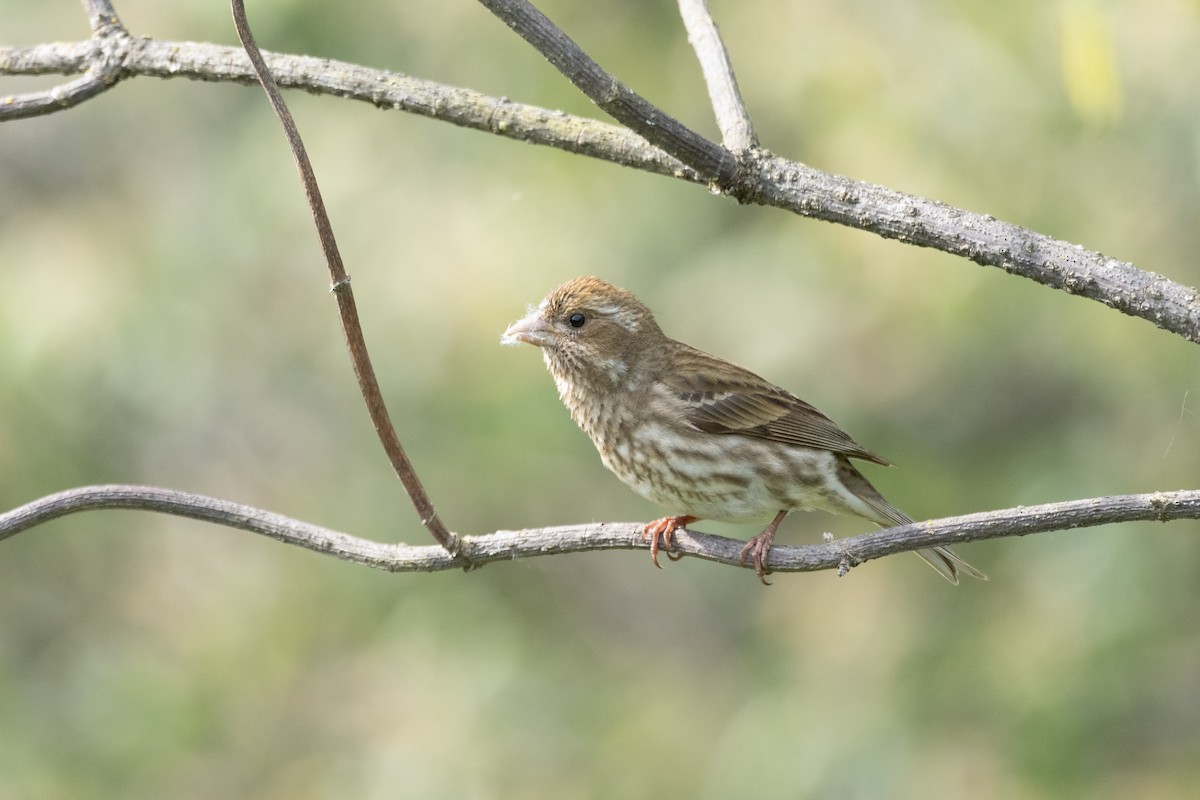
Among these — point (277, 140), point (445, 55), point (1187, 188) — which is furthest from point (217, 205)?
point (1187, 188)

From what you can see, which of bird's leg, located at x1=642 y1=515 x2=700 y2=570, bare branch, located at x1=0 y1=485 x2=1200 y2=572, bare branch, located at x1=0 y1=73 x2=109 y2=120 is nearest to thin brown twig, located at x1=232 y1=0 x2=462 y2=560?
bare branch, located at x1=0 y1=485 x2=1200 y2=572

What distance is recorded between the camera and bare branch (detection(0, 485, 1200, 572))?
258 centimetres

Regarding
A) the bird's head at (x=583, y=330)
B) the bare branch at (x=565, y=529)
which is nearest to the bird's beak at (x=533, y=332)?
the bird's head at (x=583, y=330)

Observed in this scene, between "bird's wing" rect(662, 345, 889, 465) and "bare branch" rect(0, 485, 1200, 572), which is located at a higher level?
"bird's wing" rect(662, 345, 889, 465)

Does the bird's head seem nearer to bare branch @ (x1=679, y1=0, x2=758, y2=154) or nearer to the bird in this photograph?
the bird

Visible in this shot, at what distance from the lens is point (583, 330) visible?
14.6 ft

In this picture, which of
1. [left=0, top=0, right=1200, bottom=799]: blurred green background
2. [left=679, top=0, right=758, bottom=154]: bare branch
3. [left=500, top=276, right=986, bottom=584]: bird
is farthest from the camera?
[left=0, top=0, right=1200, bottom=799]: blurred green background

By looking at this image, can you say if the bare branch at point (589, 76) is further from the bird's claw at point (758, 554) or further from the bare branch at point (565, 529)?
the bird's claw at point (758, 554)

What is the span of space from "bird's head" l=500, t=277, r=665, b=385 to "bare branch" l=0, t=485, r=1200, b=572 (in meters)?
1.25

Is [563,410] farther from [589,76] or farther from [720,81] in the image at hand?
[589,76]

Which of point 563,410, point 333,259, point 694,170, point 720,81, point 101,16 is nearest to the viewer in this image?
point 333,259

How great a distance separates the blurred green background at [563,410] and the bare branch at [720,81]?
1826 millimetres

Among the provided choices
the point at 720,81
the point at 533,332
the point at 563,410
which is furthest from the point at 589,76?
the point at 563,410

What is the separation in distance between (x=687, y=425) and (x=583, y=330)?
0.47 metres
